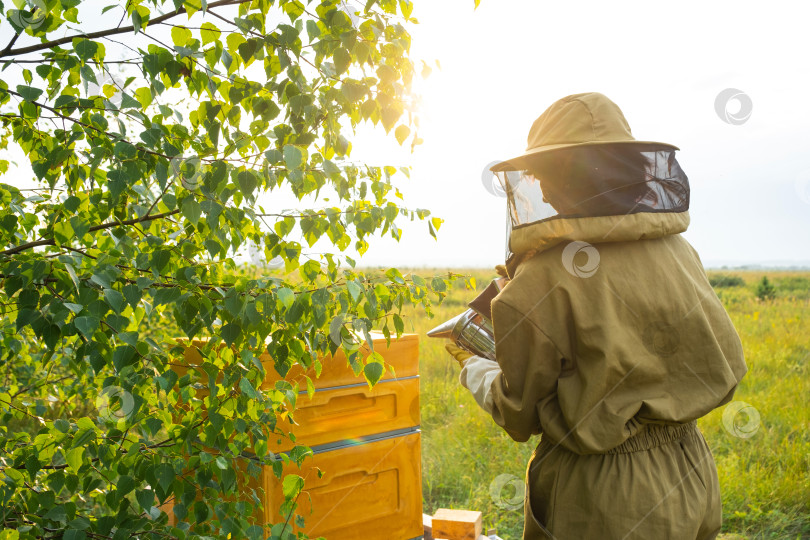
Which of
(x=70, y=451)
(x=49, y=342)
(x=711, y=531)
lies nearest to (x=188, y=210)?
Result: (x=49, y=342)

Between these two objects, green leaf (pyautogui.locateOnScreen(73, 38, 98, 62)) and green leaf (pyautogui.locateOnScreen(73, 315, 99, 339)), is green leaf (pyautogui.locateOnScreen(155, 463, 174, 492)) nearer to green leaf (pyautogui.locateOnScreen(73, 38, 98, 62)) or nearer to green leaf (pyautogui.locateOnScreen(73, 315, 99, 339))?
green leaf (pyautogui.locateOnScreen(73, 315, 99, 339))

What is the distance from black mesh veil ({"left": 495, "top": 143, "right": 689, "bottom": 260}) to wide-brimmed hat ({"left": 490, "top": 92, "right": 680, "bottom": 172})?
19 millimetres

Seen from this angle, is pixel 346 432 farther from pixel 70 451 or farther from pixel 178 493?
pixel 70 451

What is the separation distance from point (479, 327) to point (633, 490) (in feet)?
2.33

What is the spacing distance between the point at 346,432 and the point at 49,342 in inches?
65.0

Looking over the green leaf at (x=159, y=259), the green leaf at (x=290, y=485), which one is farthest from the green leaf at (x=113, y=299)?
the green leaf at (x=290, y=485)

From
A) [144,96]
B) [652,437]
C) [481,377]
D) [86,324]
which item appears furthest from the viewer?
[481,377]

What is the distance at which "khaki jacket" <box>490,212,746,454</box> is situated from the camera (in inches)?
64.9

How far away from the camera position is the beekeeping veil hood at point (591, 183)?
1649 millimetres

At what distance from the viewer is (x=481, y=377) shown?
1996 mm

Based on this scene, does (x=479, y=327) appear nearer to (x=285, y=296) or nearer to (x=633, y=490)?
(x=633, y=490)

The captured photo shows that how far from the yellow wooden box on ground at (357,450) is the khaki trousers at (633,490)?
104 centimetres

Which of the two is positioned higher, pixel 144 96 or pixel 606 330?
pixel 144 96

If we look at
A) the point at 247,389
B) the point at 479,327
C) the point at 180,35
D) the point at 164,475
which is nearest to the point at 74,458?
the point at 164,475
